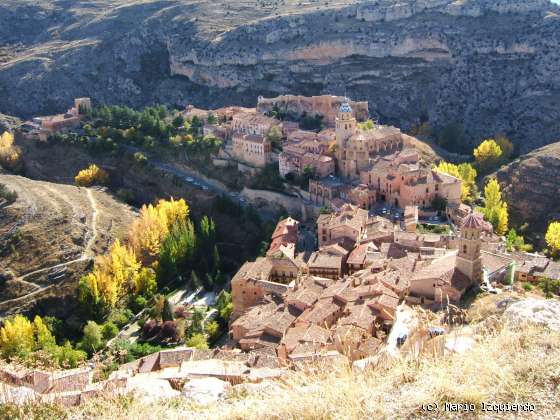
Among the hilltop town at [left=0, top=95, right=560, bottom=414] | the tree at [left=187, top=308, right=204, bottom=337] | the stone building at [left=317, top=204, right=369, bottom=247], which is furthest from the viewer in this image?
the stone building at [left=317, top=204, right=369, bottom=247]

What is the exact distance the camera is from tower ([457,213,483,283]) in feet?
76.9

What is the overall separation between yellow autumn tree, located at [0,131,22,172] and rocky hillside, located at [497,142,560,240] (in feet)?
154

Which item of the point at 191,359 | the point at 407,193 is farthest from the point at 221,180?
the point at 191,359

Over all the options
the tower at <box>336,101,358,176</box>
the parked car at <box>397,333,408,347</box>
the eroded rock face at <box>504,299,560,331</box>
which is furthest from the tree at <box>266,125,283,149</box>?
the eroded rock face at <box>504,299,560,331</box>

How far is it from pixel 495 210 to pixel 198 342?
22.7m

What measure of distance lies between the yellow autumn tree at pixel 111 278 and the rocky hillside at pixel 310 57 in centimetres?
3742

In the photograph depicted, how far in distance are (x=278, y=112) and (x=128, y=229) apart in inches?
769

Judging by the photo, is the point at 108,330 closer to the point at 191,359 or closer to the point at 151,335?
the point at 151,335

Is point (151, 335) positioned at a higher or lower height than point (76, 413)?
lower

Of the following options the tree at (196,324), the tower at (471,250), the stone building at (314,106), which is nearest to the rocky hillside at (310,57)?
the stone building at (314,106)

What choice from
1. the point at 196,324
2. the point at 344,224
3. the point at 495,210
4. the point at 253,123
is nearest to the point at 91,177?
the point at 253,123

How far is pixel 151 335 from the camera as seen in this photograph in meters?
31.4

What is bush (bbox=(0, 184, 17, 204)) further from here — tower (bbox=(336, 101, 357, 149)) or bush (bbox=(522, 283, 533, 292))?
bush (bbox=(522, 283, 533, 292))

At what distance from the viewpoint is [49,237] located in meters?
40.9
